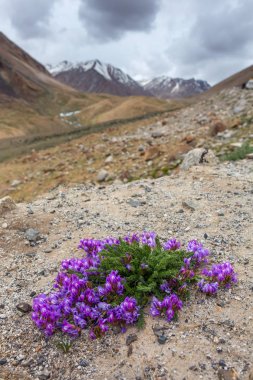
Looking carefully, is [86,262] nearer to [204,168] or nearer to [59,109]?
[204,168]

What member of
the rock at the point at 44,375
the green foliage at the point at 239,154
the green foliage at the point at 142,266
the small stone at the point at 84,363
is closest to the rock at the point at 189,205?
the green foliage at the point at 142,266

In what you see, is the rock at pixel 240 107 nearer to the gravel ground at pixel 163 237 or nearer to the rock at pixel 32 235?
the gravel ground at pixel 163 237

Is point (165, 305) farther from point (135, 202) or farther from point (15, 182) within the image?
point (15, 182)

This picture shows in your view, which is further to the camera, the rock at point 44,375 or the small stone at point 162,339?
the small stone at point 162,339

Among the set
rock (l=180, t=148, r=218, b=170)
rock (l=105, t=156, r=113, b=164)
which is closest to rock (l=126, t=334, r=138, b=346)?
rock (l=180, t=148, r=218, b=170)

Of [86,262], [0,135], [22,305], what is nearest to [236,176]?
[86,262]

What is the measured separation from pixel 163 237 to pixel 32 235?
266 cm

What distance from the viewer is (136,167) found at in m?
16.1

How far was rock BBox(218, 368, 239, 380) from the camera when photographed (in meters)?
4.12

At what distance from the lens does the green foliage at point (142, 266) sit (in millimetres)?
5254

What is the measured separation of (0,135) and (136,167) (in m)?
72.5

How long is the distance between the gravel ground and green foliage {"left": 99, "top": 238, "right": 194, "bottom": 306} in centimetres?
44

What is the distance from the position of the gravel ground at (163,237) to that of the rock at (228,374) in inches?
0.4

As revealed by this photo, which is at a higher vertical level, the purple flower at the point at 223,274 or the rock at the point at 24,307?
the purple flower at the point at 223,274
